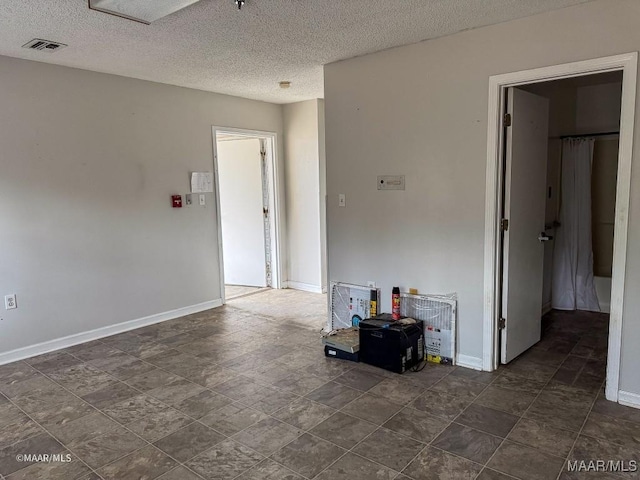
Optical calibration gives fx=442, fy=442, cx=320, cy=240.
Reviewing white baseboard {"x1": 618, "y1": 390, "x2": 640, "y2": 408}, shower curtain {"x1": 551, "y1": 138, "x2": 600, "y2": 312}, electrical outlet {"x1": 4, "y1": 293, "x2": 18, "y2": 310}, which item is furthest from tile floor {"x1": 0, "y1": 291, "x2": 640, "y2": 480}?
shower curtain {"x1": 551, "y1": 138, "x2": 600, "y2": 312}

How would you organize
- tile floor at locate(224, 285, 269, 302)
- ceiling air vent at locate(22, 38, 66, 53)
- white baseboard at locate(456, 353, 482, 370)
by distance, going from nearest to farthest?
ceiling air vent at locate(22, 38, 66, 53) → white baseboard at locate(456, 353, 482, 370) → tile floor at locate(224, 285, 269, 302)

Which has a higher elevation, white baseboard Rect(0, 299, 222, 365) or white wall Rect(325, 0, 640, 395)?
white wall Rect(325, 0, 640, 395)

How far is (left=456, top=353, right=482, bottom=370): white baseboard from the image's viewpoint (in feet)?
10.6

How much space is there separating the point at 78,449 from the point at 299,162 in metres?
4.13

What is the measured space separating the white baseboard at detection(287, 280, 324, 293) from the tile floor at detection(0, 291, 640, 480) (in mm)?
1930

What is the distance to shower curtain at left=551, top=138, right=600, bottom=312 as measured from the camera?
4.55 metres

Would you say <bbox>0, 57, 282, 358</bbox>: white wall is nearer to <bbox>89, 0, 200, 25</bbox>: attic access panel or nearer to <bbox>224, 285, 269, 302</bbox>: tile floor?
<bbox>224, 285, 269, 302</bbox>: tile floor

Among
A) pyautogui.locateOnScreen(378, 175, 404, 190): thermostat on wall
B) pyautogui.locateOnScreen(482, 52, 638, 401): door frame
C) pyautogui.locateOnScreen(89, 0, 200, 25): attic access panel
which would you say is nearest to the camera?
pyautogui.locateOnScreen(89, 0, 200, 25): attic access panel

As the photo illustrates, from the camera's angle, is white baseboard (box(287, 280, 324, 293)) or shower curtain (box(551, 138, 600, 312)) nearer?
shower curtain (box(551, 138, 600, 312))

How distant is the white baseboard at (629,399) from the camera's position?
2611 millimetres

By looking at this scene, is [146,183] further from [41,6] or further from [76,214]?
[41,6]

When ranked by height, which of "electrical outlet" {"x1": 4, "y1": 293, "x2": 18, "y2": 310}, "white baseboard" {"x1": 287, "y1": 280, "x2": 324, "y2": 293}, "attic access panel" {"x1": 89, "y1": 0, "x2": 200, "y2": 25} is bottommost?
"white baseboard" {"x1": 287, "y1": 280, "x2": 324, "y2": 293}

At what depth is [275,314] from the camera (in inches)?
189

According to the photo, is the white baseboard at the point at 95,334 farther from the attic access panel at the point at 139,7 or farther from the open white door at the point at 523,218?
the open white door at the point at 523,218
